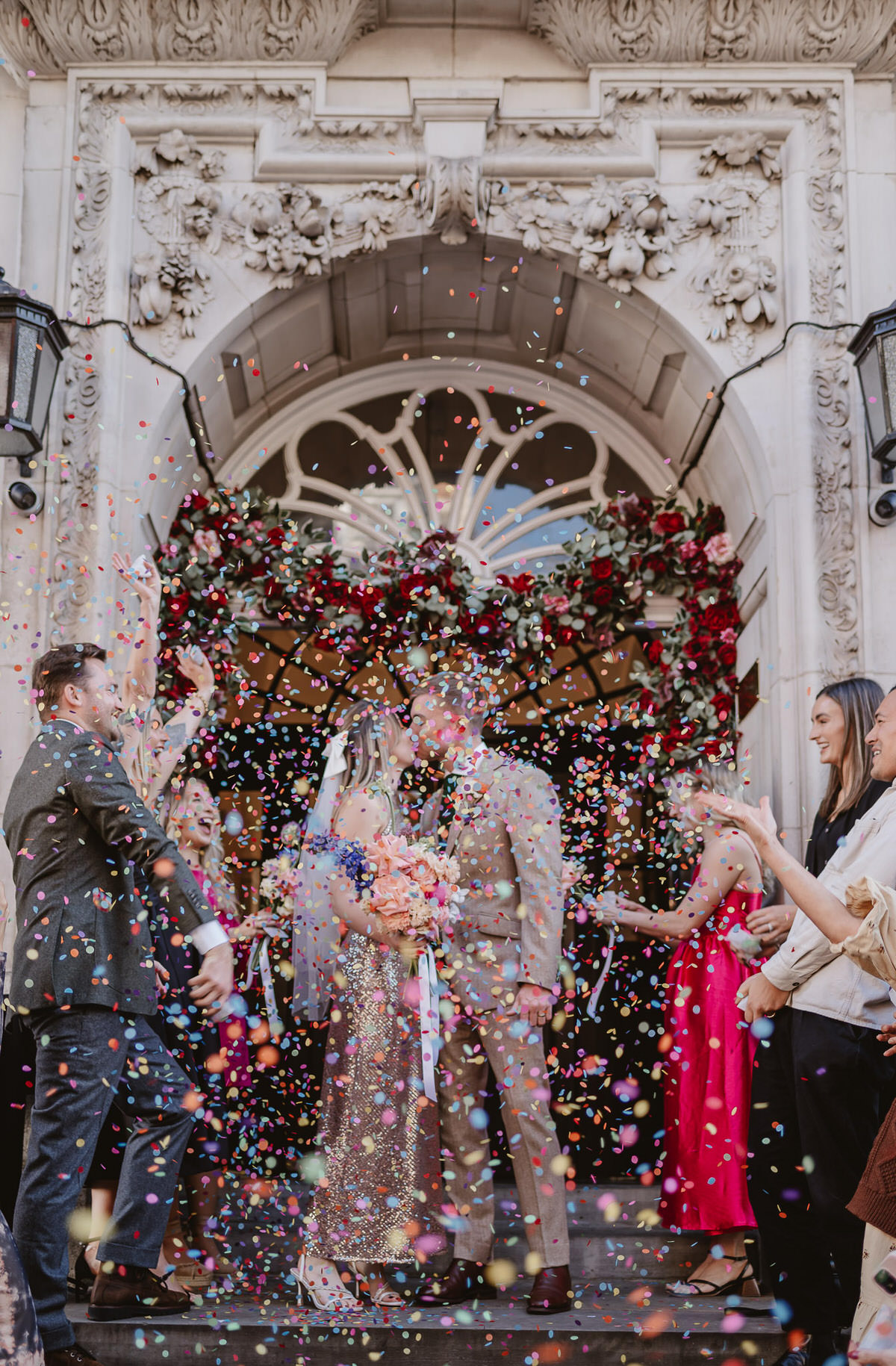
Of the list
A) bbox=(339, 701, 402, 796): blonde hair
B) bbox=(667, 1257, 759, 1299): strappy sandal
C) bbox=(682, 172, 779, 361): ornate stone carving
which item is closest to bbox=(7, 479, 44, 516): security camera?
bbox=(339, 701, 402, 796): blonde hair

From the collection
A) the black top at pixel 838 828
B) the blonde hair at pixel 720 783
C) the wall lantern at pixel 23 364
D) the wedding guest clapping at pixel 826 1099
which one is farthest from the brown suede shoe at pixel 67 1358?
the wall lantern at pixel 23 364

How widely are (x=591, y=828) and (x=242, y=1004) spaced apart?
8.01ft

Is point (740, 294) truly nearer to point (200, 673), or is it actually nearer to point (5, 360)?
point (200, 673)

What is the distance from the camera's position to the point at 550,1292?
4.38 meters

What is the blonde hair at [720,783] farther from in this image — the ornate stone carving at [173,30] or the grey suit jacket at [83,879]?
the ornate stone carving at [173,30]

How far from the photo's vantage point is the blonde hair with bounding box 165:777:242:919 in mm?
5422

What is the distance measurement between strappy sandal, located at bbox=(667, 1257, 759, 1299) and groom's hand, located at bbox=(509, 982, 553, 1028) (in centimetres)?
115

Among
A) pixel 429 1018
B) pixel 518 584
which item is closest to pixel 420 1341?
pixel 429 1018

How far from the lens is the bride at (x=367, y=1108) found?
4.60m

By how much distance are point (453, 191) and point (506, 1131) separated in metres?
4.24

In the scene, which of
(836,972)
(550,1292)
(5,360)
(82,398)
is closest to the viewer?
(836,972)

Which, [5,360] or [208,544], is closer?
[5,360]

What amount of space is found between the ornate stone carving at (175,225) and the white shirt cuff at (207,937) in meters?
3.44

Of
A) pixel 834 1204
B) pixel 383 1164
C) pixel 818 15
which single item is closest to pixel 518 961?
pixel 383 1164
